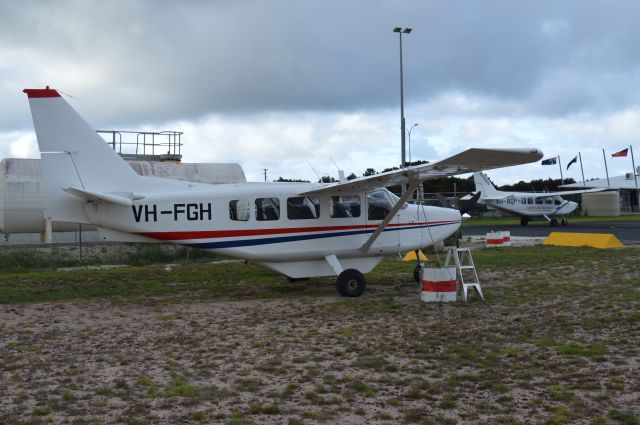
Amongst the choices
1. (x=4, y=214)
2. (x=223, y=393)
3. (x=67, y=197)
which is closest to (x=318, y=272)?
(x=67, y=197)

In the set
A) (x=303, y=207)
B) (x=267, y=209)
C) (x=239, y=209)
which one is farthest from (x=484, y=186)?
(x=239, y=209)

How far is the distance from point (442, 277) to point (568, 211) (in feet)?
119

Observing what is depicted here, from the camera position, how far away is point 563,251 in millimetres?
20422

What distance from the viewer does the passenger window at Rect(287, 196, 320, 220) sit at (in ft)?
39.8

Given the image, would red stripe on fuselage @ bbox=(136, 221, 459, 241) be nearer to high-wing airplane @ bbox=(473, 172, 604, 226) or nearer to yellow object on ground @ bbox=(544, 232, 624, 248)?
yellow object on ground @ bbox=(544, 232, 624, 248)

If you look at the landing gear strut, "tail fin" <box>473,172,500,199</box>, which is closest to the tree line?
"tail fin" <box>473,172,500,199</box>

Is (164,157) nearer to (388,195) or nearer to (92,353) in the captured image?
(388,195)

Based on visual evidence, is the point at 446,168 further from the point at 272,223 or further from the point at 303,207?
the point at 272,223

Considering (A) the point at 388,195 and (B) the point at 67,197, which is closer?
(B) the point at 67,197

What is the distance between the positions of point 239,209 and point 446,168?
4174mm

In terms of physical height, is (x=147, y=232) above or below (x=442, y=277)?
above

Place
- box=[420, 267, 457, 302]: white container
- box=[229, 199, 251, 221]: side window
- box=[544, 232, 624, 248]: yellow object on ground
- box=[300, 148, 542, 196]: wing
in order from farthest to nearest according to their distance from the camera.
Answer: box=[544, 232, 624, 248]: yellow object on ground
box=[229, 199, 251, 221]: side window
box=[420, 267, 457, 302]: white container
box=[300, 148, 542, 196]: wing

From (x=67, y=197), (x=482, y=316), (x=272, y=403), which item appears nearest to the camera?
(x=272, y=403)

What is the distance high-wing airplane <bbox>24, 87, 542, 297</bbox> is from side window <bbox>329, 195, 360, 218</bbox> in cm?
2
